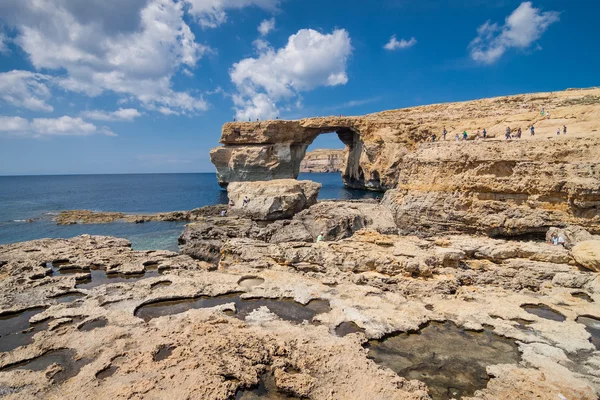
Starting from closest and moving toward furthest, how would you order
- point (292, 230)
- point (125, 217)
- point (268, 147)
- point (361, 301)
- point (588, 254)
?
point (361, 301)
point (588, 254)
point (292, 230)
point (125, 217)
point (268, 147)

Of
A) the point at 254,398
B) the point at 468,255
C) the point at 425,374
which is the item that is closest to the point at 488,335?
the point at 425,374

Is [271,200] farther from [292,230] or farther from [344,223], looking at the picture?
[344,223]

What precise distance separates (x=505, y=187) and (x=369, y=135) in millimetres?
40189

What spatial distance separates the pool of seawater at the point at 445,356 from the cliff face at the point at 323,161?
157506 millimetres

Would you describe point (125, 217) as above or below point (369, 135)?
below

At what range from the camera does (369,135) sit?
181 ft

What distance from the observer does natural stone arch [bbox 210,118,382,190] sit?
58.1 metres

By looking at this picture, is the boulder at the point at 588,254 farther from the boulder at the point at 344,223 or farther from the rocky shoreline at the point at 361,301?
the boulder at the point at 344,223

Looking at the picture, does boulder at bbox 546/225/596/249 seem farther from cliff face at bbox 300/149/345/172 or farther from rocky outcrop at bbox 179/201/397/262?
cliff face at bbox 300/149/345/172

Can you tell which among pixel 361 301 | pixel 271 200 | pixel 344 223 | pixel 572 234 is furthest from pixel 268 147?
pixel 361 301

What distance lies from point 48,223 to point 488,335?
42382 millimetres

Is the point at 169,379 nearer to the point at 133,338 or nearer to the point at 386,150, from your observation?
the point at 133,338

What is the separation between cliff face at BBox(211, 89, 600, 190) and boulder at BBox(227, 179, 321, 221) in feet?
73.7

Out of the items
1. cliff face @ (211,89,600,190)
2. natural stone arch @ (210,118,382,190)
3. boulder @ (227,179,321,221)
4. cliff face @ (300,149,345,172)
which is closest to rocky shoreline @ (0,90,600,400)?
boulder @ (227,179,321,221)
